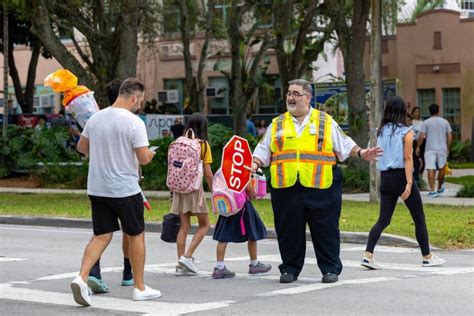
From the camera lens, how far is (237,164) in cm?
1128

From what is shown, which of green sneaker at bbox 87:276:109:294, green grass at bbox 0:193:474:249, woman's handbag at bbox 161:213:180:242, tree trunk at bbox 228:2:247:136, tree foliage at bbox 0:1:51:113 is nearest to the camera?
green sneaker at bbox 87:276:109:294

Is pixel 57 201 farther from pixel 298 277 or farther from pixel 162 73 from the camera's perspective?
pixel 162 73

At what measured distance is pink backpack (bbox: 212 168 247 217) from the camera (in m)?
11.2

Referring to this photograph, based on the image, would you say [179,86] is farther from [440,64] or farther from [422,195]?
[422,195]

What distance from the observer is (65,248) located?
46.7 feet

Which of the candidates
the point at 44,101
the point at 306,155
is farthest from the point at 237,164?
the point at 44,101

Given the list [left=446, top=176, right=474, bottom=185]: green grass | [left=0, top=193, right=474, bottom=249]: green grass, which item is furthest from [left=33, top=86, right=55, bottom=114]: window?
[left=0, top=193, right=474, bottom=249]: green grass

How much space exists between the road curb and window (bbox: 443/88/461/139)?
2372 centimetres

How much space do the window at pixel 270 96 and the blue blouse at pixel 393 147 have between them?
99.3 ft

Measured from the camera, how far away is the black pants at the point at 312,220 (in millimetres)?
10531

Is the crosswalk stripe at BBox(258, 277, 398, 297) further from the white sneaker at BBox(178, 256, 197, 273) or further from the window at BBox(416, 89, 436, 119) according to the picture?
the window at BBox(416, 89, 436, 119)

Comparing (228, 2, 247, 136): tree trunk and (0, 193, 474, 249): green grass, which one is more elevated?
(228, 2, 247, 136): tree trunk

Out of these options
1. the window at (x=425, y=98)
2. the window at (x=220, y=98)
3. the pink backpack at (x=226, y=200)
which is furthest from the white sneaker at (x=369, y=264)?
the window at (x=220, y=98)

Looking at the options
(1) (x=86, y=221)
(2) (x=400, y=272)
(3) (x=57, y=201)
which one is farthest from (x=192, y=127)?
(3) (x=57, y=201)
